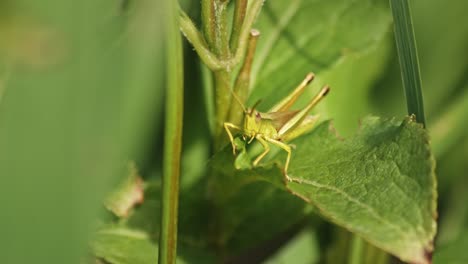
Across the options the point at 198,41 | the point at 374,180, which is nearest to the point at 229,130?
the point at 198,41

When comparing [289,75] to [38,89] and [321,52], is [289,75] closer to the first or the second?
[321,52]

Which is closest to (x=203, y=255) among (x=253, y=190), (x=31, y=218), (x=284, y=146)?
(x=253, y=190)

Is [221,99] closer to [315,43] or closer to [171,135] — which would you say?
[171,135]

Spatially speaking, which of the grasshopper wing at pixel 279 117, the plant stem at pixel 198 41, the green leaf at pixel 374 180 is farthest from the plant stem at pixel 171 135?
the grasshopper wing at pixel 279 117

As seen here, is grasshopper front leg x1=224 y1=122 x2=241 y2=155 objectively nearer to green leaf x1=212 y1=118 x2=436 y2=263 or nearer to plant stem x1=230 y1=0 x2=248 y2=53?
green leaf x1=212 y1=118 x2=436 y2=263

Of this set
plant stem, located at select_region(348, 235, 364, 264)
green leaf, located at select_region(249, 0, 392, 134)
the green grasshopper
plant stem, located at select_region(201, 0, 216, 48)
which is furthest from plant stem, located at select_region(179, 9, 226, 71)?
plant stem, located at select_region(348, 235, 364, 264)

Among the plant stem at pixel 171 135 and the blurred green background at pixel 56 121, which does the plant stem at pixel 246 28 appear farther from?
the blurred green background at pixel 56 121
